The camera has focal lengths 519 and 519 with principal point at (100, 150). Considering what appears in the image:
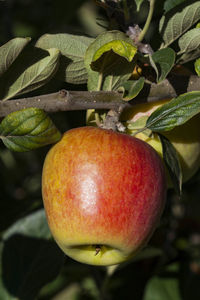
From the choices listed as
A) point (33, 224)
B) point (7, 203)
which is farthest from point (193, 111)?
point (7, 203)

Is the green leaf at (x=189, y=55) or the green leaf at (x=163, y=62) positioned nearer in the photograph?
the green leaf at (x=163, y=62)

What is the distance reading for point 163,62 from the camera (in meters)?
0.85

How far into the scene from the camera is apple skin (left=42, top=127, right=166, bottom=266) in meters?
0.83

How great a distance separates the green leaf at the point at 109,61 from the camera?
2.71 ft

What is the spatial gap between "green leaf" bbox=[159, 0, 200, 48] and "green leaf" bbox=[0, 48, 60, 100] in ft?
0.77

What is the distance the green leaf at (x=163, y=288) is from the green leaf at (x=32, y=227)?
445 millimetres

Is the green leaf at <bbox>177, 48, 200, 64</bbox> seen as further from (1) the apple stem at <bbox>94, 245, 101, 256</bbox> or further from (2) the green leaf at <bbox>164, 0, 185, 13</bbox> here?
(1) the apple stem at <bbox>94, 245, 101, 256</bbox>

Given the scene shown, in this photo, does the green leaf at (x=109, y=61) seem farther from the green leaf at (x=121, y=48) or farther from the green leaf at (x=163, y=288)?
the green leaf at (x=163, y=288)

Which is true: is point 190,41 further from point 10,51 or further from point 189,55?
point 10,51

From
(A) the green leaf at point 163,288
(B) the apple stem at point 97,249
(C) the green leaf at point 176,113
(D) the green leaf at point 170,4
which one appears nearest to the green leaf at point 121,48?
(C) the green leaf at point 176,113

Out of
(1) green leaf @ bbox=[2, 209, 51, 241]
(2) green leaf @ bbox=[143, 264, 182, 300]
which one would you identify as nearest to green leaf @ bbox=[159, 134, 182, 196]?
(1) green leaf @ bbox=[2, 209, 51, 241]

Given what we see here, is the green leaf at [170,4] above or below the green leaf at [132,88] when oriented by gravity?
above

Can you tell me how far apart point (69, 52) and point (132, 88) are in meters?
0.14

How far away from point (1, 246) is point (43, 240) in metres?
0.12
